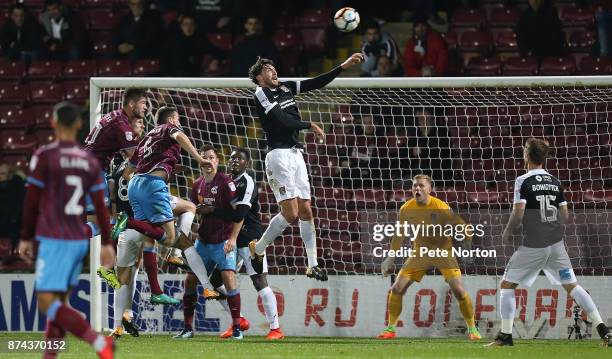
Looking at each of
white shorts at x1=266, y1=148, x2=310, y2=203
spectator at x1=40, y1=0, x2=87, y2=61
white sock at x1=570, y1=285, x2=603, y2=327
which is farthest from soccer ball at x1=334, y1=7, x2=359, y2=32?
spectator at x1=40, y1=0, x2=87, y2=61

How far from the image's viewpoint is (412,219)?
1307 centimetres

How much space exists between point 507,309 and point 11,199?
7125 millimetres

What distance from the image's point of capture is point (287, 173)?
1163cm

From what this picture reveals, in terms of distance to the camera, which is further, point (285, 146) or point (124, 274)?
point (124, 274)

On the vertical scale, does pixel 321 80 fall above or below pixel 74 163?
above

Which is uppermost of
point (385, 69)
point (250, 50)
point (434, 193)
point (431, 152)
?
point (250, 50)

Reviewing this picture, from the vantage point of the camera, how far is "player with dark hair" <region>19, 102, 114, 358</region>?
25.5 ft

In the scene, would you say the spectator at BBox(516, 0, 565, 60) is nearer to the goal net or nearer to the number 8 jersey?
the goal net

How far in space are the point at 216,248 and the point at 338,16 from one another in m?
2.92

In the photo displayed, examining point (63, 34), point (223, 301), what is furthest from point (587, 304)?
point (63, 34)

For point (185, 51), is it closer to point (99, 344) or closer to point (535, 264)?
point (535, 264)

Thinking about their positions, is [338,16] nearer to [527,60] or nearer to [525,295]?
[525,295]

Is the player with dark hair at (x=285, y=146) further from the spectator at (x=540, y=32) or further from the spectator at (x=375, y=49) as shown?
the spectator at (x=540, y=32)

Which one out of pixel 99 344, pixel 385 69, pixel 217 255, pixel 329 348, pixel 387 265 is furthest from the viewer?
pixel 385 69
